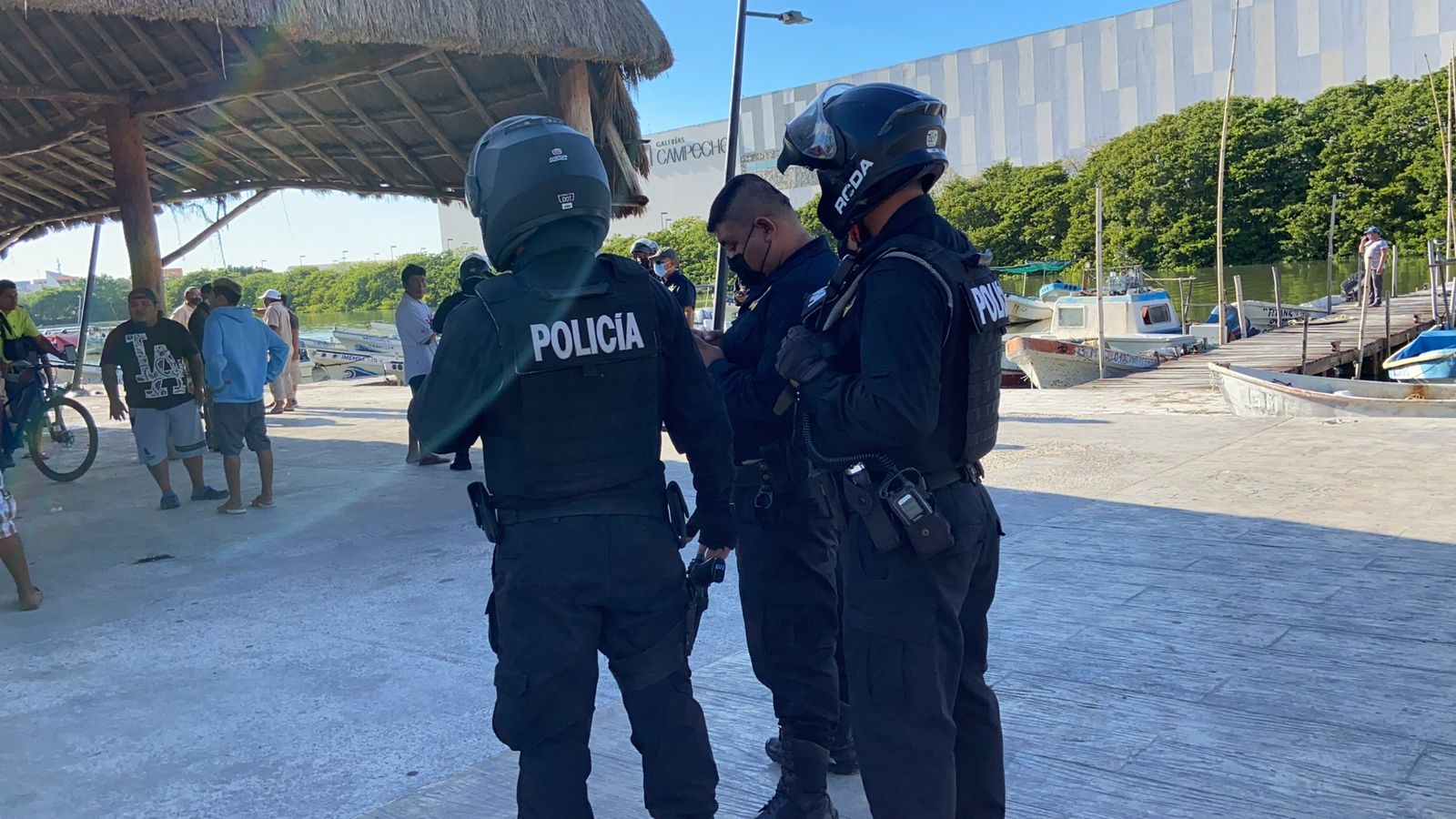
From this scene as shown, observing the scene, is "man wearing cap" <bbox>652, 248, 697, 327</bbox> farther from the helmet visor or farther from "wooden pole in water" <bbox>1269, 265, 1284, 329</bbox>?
"wooden pole in water" <bbox>1269, 265, 1284, 329</bbox>

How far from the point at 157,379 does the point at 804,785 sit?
256 inches

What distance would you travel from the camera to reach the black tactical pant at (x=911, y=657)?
216 cm

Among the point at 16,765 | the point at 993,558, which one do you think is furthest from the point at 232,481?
the point at 993,558

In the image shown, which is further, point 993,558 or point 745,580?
point 745,580

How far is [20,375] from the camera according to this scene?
9266mm

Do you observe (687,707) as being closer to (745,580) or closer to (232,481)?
(745,580)

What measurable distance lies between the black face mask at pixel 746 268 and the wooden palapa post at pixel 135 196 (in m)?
8.90

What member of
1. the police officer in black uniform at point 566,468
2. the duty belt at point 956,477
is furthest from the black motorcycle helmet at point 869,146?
the duty belt at point 956,477

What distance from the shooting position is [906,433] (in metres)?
2.17

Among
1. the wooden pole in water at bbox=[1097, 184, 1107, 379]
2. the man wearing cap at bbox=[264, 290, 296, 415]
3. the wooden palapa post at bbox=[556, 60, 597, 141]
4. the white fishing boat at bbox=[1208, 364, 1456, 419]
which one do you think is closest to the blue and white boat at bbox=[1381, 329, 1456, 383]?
the white fishing boat at bbox=[1208, 364, 1456, 419]

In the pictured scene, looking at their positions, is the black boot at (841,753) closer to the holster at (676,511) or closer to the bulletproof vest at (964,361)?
the holster at (676,511)

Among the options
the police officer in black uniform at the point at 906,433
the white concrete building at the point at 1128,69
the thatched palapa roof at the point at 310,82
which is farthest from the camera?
the white concrete building at the point at 1128,69

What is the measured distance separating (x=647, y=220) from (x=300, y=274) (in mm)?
36840

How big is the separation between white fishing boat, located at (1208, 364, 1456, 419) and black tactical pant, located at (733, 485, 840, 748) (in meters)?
7.73
